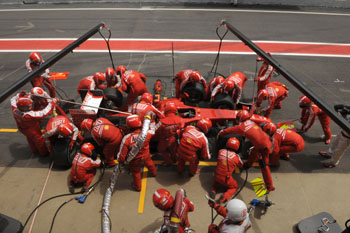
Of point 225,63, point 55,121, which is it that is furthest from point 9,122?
point 225,63

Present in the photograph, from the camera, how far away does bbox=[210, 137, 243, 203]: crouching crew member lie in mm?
5520

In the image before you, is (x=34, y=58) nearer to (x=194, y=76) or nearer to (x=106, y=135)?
(x=106, y=135)

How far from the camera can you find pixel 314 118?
281 inches

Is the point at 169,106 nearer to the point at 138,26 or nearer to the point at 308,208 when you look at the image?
the point at 308,208

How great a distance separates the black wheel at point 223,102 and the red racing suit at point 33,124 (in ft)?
15.8

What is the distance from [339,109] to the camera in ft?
19.5

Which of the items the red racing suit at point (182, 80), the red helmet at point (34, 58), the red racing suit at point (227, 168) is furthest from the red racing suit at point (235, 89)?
the red helmet at point (34, 58)

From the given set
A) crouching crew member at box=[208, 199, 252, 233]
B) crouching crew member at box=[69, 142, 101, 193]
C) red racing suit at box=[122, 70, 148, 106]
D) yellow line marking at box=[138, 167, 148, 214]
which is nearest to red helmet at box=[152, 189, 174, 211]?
crouching crew member at box=[208, 199, 252, 233]

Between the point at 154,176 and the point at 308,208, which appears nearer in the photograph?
the point at 308,208

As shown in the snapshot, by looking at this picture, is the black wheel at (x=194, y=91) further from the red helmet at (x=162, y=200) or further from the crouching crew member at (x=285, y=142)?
the red helmet at (x=162, y=200)

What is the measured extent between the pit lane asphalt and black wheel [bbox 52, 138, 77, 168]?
0.45m

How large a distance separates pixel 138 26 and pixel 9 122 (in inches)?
394

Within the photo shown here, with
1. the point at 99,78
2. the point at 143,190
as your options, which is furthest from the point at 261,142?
the point at 99,78

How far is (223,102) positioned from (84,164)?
4401 mm
